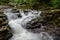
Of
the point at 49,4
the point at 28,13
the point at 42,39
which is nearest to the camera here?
the point at 42,39

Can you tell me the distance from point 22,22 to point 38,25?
4.28 ft

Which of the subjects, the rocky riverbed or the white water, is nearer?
the rocky riverbed

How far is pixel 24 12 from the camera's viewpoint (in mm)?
13914

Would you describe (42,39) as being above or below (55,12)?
below

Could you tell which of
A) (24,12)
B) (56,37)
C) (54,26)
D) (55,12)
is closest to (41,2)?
(24,12)

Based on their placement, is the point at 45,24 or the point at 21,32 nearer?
the point at 21,32

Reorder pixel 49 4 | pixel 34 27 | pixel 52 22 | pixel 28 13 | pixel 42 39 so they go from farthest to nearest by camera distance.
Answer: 1. pixel 49 4
2. pixel 28 13
3. pixel 52 22
4. pixel 34 27
5. pixel 42 39

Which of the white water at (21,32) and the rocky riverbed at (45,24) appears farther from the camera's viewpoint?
the white water at (21,32)

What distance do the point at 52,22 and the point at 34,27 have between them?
1550 millimetres

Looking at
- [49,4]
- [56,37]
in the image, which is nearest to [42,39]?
[56,37]

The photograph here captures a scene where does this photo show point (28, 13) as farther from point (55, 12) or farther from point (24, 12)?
point (55, 12)

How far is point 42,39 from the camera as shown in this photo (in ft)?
32.5

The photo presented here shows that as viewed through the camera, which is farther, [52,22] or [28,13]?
[28,13]

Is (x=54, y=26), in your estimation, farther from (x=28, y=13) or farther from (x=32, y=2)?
(x=32, y=2)
